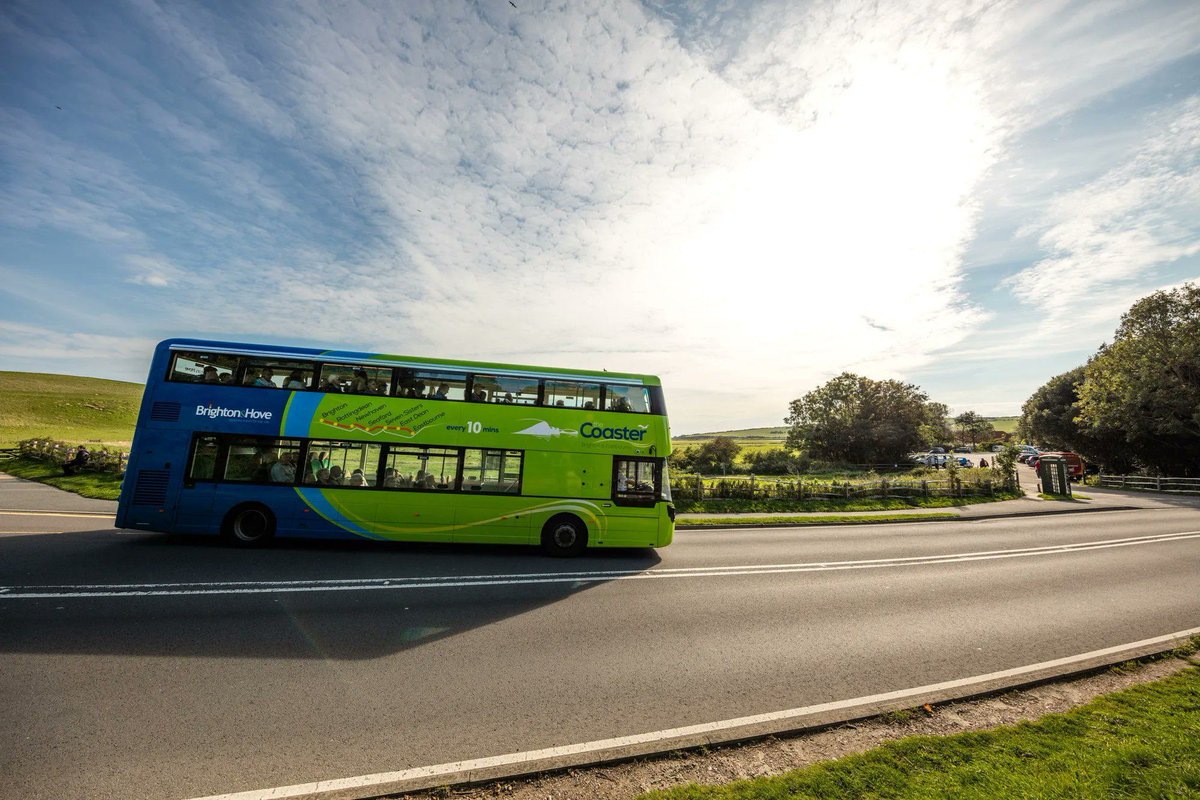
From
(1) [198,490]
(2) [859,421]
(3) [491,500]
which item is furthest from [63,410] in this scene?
(2) [859,421]

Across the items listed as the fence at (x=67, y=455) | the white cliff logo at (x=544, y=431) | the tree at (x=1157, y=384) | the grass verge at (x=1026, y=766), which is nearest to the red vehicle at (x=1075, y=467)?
the tree at (x=1157, y=384)

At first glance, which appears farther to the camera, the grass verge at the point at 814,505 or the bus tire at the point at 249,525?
the grass verge at the point at 814,505

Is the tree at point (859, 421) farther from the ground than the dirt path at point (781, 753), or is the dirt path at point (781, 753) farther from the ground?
the tree at point (859, 421)

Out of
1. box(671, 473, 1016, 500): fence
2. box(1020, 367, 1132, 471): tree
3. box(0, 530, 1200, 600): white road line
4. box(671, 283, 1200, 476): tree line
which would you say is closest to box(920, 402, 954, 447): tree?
box(671, 283, 1200, 476): tree line

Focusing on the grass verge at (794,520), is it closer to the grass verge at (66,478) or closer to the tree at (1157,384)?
the grass verge at (66,478)

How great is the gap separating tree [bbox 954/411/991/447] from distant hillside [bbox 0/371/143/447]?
443ft

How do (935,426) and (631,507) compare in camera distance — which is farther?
(935,426)

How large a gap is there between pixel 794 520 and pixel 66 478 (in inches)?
1270

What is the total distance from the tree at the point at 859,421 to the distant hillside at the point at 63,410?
202ft

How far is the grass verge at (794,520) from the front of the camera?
17406mm

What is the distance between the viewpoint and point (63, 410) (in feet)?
174

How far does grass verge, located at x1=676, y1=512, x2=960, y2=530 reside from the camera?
17.4 meters

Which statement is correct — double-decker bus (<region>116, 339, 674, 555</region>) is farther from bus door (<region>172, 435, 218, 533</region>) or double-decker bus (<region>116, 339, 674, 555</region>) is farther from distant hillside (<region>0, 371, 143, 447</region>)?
distant hillside (<region>0, 371, 143, 447</region>)

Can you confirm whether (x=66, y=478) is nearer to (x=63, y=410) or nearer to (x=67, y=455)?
(x=67, y=455)
